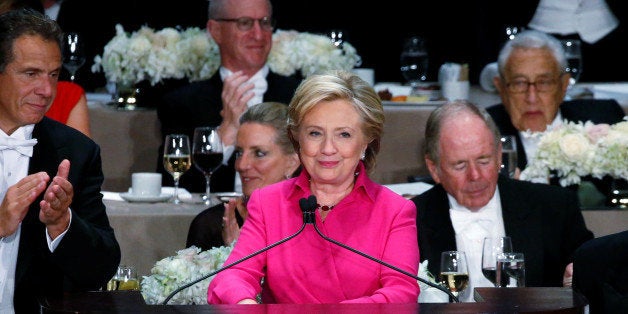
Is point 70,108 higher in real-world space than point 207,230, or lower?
higher

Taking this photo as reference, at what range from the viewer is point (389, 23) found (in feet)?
25.0

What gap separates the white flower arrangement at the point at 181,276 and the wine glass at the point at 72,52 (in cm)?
226

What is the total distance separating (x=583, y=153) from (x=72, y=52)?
2.30m

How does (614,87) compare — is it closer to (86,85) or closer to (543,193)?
(543,193)

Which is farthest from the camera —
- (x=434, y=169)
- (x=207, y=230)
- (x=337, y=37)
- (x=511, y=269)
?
(x=337, y=37)

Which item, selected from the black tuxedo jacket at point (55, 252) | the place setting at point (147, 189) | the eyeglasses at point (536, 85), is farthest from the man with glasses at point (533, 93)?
the black tuxedo jacket at point (55, 252)

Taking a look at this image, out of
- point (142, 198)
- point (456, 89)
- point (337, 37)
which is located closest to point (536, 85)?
point (456, 89)

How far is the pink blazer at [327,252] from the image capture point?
120 inches

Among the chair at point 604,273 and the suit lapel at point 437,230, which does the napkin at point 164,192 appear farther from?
the chair at point 604,273

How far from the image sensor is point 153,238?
4.62 m

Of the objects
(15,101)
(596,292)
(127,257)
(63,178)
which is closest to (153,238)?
(127,257)

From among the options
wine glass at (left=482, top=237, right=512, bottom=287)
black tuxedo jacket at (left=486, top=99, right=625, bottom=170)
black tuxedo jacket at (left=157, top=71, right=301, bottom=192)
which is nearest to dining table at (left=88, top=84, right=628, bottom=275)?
black tuxedo jacket at (left=157, top=71, right=301, bottom=192)

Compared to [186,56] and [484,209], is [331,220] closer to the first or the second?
[484,209]

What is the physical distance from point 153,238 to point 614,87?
280 centimetres
